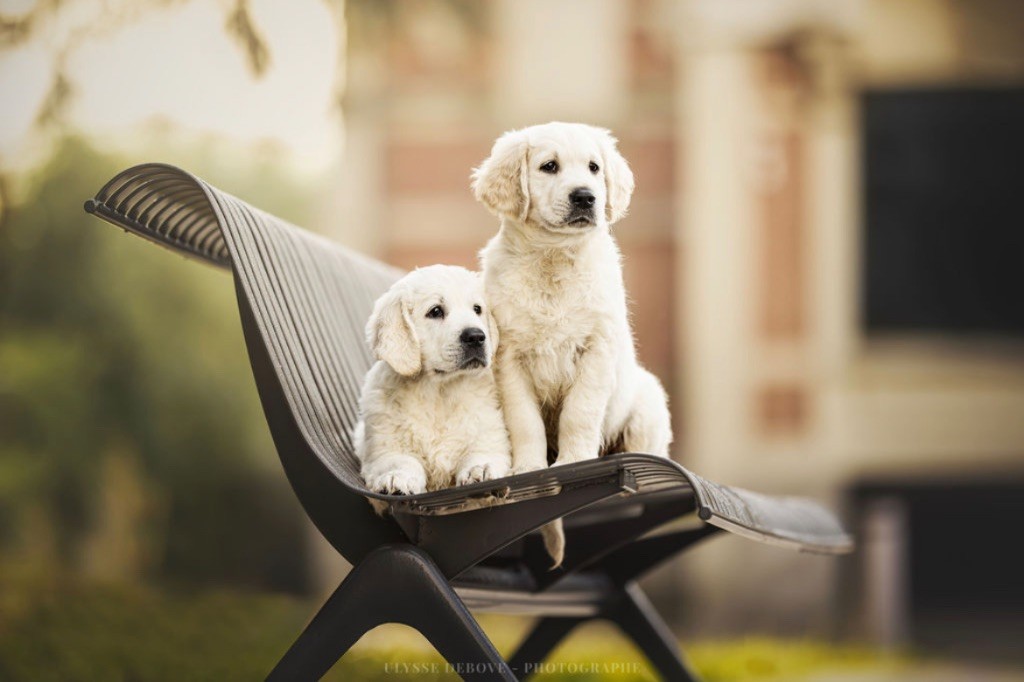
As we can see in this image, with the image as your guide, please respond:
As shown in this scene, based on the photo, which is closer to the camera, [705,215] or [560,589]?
[560,589]

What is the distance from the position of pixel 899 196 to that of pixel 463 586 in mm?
7830

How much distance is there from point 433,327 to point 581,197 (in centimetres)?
42

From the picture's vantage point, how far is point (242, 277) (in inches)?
99.6

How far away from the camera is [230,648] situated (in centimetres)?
624

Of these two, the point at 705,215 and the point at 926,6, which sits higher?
the point at 926,6

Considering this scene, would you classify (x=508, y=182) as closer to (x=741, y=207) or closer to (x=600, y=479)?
(x=600, y=479)

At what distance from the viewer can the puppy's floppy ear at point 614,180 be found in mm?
2791

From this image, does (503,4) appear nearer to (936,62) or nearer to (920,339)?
(936,62)

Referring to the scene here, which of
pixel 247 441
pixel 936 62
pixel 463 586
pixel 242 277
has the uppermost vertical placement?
pixel 936 62

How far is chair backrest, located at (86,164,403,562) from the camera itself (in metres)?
2.52

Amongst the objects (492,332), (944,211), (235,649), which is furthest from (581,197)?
(944,211)

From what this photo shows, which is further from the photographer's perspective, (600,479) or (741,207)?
(741,207)

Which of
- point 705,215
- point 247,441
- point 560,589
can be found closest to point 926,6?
point 705,215

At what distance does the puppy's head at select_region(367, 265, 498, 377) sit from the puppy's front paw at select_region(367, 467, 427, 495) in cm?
22
